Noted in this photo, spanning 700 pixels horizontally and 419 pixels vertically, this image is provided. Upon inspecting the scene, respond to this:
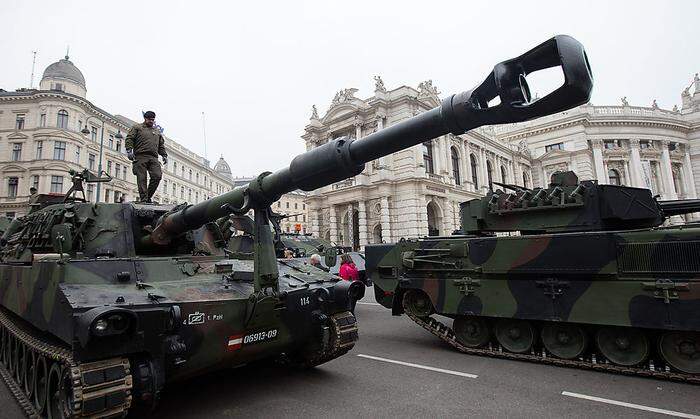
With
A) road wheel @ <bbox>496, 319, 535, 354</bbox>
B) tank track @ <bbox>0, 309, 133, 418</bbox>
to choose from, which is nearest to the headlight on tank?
tank track @ <bbox>0, 309, 133, 418</bbox>

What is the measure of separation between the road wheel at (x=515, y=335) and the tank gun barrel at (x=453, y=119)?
4407 mm

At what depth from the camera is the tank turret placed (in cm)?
632

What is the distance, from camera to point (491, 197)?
736cm

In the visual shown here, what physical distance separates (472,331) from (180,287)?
15.6 feet

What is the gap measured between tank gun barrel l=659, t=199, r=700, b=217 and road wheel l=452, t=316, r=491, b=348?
3537mm

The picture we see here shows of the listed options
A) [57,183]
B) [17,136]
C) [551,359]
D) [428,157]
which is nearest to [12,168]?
[17,136]

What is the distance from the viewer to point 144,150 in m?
6.59

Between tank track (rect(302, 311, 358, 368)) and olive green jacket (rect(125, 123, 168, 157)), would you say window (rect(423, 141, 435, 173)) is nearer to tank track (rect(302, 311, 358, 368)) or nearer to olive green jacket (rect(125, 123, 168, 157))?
olive green jacket (rect(125, 123, 168, 157))

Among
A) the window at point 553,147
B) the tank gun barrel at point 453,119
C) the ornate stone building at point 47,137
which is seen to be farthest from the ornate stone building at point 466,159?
the tank gun barrel at point 453,119

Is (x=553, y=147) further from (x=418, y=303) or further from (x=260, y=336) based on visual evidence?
(x=260, y=336)

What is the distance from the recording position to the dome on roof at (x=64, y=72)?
3778cm

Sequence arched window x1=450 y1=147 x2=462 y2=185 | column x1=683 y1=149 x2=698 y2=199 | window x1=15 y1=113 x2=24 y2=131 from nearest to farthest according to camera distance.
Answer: arched window x1=450 y1=147 x2=462 y2=185
window x1=15 y1=113 x2=24 y2=131
column x1=683 y1=149 x2=698 y2=199

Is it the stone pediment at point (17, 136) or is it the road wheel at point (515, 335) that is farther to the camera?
the stone pediment at point (17, 136)

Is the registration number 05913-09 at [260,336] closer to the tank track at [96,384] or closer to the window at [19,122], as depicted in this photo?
the tank track at [96,384]
